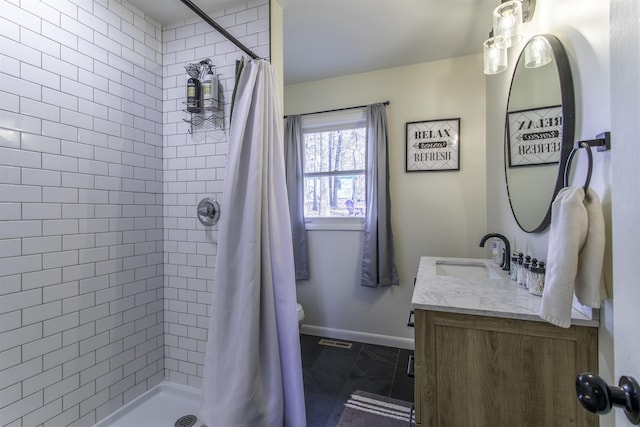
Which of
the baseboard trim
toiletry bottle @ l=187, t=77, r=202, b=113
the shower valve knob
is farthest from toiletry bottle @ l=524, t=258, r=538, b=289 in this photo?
toiletry bottle @ l=187, t=77, r=202, b=113

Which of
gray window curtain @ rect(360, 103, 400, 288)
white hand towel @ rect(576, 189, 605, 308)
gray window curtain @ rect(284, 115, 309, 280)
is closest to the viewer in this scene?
white hand towel @ rect(576, 189, 605, 308)

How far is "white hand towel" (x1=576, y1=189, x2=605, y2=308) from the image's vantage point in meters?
0.85

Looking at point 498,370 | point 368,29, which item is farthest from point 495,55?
point 498,370

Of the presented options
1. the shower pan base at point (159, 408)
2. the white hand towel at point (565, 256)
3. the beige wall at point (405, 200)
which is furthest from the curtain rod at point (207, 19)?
the shower pan base at point (159, 408)

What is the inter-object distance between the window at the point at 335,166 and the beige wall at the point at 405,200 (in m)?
0.18

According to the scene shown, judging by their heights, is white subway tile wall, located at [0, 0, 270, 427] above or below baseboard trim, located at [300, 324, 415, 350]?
above

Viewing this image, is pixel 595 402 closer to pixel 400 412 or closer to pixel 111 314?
pixel 400 412

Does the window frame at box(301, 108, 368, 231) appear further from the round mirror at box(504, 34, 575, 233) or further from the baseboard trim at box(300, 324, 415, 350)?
the round mirror at box(504, 34, 575, 233)

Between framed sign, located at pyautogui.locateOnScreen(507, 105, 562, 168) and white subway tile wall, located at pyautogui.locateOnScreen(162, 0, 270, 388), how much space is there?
154cm

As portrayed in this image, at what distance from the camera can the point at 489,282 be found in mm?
1439

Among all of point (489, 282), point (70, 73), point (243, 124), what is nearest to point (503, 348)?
point (489, 282)

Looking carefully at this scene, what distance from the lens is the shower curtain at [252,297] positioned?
4.58 ft

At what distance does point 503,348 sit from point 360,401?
3.97 ft

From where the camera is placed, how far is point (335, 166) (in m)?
2.86
